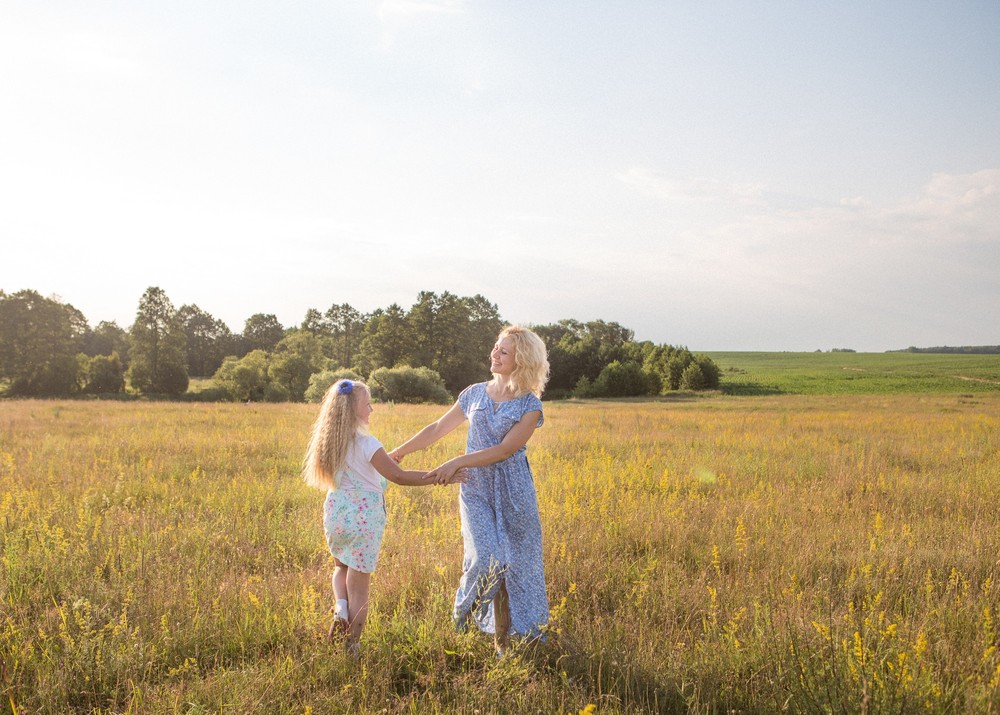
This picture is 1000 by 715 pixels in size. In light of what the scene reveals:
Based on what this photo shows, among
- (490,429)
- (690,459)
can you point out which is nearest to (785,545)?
(490,429)

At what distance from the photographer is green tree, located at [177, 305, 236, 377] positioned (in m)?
87.8

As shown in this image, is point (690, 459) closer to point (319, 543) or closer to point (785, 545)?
point (785, 545)

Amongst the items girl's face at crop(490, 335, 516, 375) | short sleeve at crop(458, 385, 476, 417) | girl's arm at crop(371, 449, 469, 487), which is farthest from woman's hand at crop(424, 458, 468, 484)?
girl's face at crop(490, 335, 516, 375)

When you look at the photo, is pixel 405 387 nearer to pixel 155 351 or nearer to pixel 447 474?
pixel 155 351

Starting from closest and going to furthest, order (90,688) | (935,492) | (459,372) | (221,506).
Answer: (90,688) < (221,506) < (935,492) < (459,372)

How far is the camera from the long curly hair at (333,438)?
13.1 feet

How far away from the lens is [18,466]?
9602 millimetres

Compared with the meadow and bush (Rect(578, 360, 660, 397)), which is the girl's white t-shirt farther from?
bush (Rect(578, 360, 660, 397))

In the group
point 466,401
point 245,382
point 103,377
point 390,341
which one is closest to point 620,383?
point 390,341

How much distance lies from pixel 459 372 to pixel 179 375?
2760cm

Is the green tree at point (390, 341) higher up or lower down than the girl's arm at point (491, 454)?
higher up

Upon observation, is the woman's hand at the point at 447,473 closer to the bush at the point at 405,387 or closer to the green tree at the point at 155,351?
the bush at the point at 405,387

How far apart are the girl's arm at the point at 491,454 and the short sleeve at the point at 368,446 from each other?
387mm

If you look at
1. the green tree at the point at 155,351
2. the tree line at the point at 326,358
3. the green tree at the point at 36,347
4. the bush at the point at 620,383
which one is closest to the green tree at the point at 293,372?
the tree line at the point at 326,358
